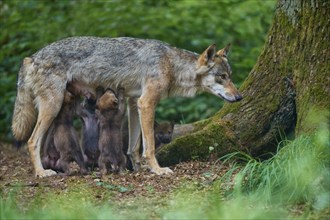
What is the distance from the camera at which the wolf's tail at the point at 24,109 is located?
9047mm

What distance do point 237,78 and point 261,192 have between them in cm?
780

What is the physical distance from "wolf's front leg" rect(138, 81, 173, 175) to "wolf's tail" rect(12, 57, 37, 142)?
1.44 meters

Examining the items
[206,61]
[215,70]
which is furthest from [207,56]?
[215,70]

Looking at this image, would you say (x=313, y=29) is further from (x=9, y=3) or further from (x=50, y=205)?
(x=9, y=3)

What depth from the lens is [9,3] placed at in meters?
14.7

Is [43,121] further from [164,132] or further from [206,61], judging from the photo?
[206,61]

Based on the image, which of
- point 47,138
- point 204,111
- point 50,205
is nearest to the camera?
point 50,205

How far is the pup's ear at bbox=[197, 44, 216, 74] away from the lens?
8.95 meters

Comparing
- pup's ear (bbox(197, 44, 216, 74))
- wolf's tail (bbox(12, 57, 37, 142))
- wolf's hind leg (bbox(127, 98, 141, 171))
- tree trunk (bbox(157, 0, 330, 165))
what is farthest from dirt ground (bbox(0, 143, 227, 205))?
pup's ear (bbox(197, 44, 216, 74))

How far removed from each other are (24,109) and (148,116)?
1639mm

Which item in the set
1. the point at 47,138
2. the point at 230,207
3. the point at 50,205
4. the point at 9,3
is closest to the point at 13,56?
the point at 9,3

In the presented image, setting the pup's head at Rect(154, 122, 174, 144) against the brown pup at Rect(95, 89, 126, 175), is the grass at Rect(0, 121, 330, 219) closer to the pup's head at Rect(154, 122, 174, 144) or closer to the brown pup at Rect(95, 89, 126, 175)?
the brown pup at Rect(95, 89, 126, 175)

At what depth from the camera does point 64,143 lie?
8508 millimetres

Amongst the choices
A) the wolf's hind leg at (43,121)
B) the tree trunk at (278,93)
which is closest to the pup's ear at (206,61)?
the tree trunk at (278,93)
